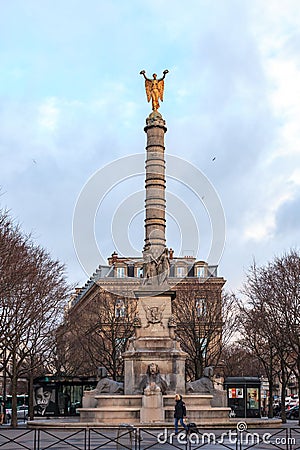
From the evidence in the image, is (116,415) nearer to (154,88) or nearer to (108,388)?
(108,388)

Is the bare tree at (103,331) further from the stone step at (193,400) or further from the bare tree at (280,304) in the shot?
the stone step at (193,400)

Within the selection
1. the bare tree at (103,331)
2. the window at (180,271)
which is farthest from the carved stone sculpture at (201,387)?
the window at (180,271)

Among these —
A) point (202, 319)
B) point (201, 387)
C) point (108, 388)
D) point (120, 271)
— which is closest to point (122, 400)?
point (108, 388)

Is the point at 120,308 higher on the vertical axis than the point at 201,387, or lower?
higher

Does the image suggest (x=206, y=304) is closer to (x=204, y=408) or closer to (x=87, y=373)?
(x=87, y=373)

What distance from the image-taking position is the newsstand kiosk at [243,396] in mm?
46531

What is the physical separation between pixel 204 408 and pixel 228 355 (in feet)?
120

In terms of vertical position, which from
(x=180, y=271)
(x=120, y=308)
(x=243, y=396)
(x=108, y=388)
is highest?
(x=180, y=271)

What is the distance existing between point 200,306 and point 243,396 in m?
9.75

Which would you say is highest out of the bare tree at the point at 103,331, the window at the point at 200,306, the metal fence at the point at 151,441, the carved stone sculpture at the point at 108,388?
Answer: the window at the point at 200,306

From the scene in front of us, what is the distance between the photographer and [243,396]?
154 ft

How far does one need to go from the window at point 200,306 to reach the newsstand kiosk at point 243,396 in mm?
8079

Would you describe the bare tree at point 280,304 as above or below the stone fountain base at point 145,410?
above

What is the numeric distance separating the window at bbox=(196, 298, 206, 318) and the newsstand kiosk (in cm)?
808
